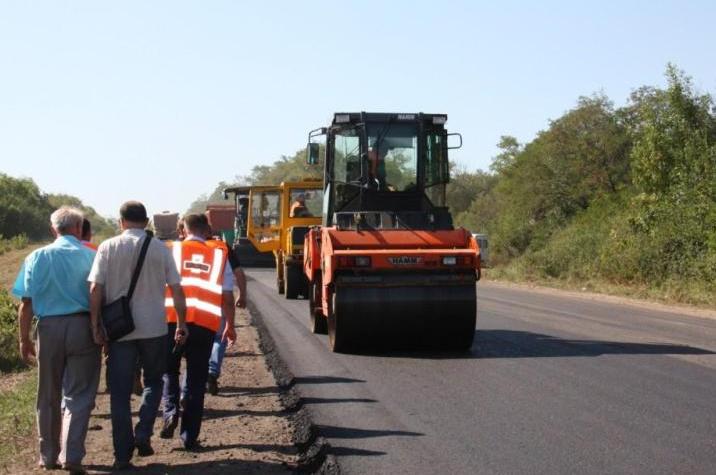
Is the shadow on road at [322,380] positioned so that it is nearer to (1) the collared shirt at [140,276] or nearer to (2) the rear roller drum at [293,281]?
(1) the collared shirt at [140,276]

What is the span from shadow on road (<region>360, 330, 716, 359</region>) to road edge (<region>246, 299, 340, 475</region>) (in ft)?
4.63

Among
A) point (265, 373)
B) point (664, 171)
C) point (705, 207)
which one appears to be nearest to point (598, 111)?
point (664, 171)

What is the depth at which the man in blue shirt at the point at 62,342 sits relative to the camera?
6738 mm

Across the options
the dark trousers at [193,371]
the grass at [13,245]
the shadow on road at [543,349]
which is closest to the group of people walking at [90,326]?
the dark trousers at [193,371]

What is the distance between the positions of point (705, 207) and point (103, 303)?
23.3 m

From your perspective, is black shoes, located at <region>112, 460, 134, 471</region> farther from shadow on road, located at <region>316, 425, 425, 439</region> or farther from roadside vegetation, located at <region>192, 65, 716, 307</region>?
roadside vegetation, located at <region>192, 65, 716, 307</region>

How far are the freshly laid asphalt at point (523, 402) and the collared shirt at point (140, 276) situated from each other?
1.62m

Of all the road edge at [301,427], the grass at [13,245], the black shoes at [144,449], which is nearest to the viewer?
the road edge at [301,427]

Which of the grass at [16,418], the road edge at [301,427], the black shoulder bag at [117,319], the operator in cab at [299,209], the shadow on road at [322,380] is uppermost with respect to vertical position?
the operator in cab at [299,209]

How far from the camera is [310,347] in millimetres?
13602

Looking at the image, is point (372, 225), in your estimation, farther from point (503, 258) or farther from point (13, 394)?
point (503, 258)

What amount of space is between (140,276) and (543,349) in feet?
23.9

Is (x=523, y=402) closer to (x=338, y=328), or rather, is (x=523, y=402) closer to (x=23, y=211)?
(x=338, y=328)

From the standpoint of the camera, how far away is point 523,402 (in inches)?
358
